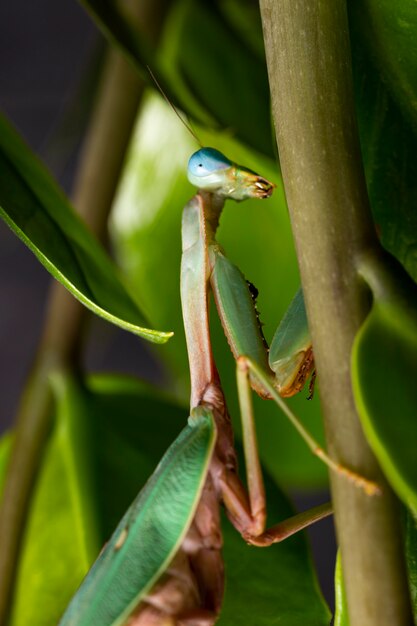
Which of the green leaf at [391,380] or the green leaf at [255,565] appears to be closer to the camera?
the green leaf at [391,380]

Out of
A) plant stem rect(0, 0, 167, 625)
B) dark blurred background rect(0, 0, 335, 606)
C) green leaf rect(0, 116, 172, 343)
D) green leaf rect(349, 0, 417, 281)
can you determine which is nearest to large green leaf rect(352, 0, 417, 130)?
green leaf rect(349, 0, 417, 281)

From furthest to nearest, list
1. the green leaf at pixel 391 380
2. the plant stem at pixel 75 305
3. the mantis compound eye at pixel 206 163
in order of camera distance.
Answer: the plant stem at pixel 75 305, the mantis compound eye at pixel 206 163, the green leaf at pixel 391 380

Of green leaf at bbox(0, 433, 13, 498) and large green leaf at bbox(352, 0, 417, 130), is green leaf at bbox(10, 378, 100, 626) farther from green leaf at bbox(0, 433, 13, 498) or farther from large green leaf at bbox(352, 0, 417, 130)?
large green leaf at bbox(352, 0, 417, 130)

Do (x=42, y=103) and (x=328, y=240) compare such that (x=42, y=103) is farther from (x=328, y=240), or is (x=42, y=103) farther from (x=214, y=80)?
(x=328, y=240)

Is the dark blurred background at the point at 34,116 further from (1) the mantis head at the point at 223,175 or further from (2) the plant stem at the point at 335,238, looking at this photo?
(2) the plant stem at the point at 335,238

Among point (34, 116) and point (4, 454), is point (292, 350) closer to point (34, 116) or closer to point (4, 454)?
point (4, 454)

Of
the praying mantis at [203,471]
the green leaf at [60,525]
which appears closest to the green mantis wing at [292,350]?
the praying mantis at [203,471]

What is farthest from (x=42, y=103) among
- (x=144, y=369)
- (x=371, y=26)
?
(x=371, y=26)
